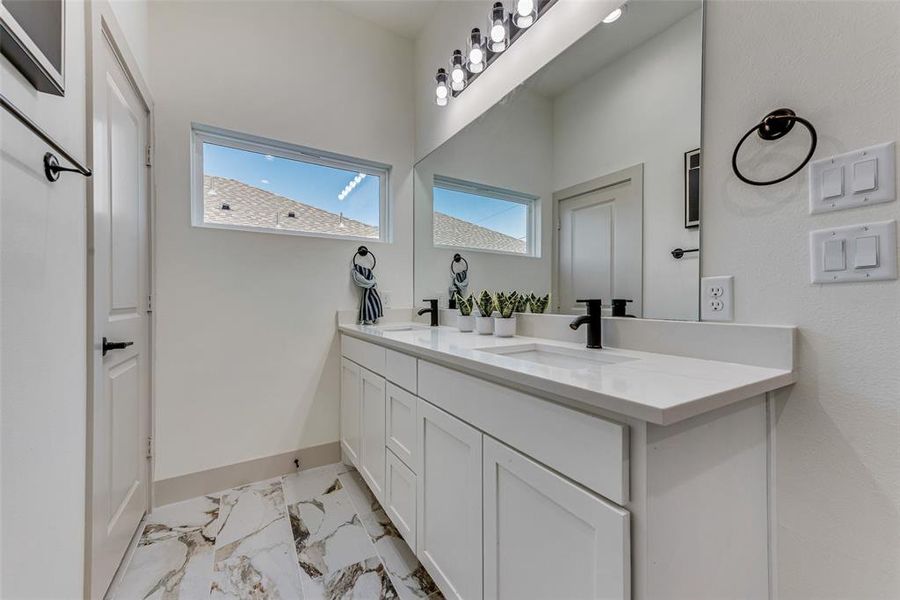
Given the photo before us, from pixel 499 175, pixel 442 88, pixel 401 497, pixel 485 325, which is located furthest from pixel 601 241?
pixel 442 88

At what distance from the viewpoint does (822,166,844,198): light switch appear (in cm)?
78

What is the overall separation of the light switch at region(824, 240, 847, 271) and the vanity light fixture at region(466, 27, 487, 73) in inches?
63.2

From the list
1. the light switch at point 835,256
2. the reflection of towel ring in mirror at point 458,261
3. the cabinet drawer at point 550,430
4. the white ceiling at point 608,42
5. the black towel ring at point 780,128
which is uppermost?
the white ceiling at point 608,42

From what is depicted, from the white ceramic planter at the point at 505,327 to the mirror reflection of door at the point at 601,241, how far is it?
0.20m

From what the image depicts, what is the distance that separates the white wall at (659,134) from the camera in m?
1.04

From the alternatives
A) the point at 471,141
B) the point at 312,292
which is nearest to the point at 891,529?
the point at 471,141

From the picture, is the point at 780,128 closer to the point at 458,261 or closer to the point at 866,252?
the point at 866,252

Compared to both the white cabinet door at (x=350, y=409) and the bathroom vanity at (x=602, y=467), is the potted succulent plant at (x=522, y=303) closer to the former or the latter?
the bathroom vanity at (x=602, y=467)

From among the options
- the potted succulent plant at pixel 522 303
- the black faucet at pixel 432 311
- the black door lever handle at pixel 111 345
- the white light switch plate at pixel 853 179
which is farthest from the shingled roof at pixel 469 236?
the black door lever handle at pixel 111 345

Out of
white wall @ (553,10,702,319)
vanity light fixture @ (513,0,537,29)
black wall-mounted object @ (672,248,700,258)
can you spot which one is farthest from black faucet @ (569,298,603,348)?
vanity light fixture @ (513,0,537,29)

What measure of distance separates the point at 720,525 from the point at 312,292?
200 centimetres

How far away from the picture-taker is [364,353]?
1768 millimetres

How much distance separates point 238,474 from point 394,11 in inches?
112

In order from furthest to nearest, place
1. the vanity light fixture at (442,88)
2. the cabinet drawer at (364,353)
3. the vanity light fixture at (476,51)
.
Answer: the vanity light fixture at (442,88), the vanity light fixture at (476,51), the cabinet drawer at (364,353)
